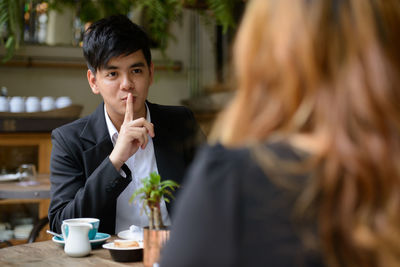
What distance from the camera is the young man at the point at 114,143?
5.41 feet

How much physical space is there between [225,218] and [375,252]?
182 millimetres

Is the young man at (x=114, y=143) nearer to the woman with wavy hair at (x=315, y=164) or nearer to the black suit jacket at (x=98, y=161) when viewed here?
the black suit jacket at (x=98, y=161)

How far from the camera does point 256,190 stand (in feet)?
1.89

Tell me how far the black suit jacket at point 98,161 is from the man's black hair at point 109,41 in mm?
217

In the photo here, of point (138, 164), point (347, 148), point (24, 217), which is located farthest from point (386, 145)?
point (24, 217)

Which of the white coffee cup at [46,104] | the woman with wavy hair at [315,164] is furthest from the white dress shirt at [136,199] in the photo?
the white coffee cup at [46,104]

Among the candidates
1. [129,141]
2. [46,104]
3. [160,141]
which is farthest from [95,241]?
[46,104]

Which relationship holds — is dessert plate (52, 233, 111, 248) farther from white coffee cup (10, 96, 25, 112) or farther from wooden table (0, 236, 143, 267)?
white coffee cup (10, 96, 25, 112)

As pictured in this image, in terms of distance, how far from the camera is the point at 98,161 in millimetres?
1845

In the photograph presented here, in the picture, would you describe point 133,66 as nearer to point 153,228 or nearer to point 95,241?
point 95,241

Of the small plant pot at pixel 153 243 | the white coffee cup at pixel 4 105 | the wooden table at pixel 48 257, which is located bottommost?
the wooden table at pixel 48 257

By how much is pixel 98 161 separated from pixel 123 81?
1.08 ft

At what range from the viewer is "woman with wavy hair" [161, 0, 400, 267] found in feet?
1.88

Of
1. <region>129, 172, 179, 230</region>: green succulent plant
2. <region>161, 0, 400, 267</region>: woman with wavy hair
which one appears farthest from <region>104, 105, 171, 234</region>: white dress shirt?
<region>161, 0, 400, 267</region>: woman with wavy hair
